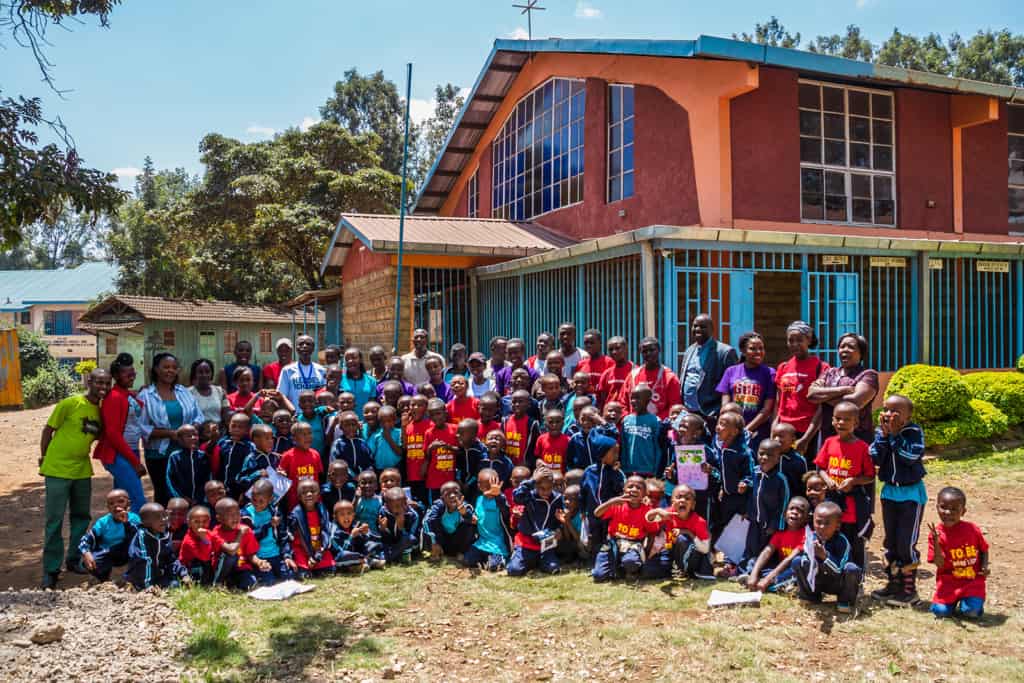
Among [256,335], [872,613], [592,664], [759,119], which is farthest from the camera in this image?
[256,335]

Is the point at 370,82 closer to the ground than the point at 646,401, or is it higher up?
higher up

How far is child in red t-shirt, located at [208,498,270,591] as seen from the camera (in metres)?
5.49

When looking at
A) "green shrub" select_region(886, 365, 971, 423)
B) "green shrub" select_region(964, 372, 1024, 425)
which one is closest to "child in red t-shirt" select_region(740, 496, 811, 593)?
"green shrub" select_region(886, 365, 971, 423)

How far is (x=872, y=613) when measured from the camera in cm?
464

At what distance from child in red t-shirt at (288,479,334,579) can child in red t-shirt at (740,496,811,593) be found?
2989mm

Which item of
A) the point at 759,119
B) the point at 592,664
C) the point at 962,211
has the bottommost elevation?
the point at 592,664

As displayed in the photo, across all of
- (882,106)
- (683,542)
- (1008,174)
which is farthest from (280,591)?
(1008,174)

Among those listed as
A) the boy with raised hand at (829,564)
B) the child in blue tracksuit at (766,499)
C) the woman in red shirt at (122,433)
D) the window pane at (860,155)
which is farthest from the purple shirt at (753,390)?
the window pane at (860,155)

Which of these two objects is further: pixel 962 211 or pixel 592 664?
pixel 962 211

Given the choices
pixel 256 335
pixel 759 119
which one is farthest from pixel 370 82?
pixel 759 119

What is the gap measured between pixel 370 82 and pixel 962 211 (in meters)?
29.6

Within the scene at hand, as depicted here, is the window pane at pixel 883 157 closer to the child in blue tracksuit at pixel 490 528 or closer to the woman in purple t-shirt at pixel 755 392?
the woman in purple t-shirt at pixel 755 392

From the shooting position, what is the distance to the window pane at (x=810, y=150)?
11234mm

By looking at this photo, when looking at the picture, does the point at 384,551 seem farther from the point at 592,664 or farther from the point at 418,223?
the point at 418,223
